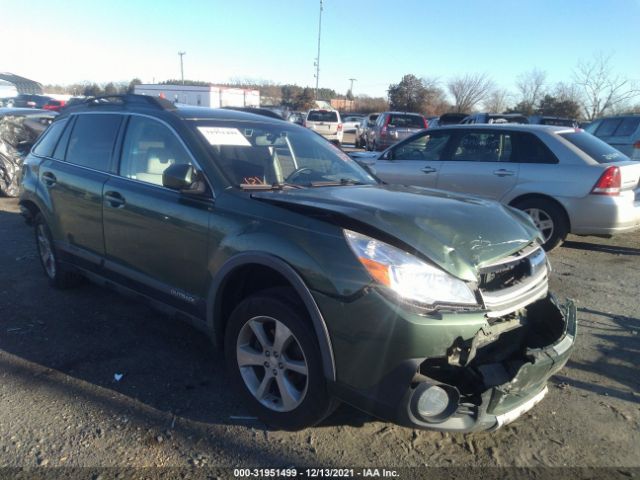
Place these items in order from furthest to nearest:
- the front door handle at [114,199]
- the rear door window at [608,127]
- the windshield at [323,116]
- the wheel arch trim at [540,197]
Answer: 1. the windshield at [323,116]
2. the rear door window at [608,127]
3. the wheel arch trim at [540,197]
4. the front door handle at [114,199]

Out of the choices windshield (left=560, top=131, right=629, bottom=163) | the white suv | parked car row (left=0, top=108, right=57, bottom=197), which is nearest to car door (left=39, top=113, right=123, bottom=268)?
windshield (left=560, top=131, right=629, bottom=163)

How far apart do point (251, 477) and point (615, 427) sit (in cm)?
212

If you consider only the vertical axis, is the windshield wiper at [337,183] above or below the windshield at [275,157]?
below

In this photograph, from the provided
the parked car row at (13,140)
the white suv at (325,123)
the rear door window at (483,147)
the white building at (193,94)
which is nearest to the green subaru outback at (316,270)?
the rear door window at (483,147)

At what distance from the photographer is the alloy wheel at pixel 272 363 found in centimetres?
272

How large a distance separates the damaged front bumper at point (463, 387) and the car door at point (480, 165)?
177 inches

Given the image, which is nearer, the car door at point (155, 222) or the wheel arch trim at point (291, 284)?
the wheel arch trim at point (291, 284)

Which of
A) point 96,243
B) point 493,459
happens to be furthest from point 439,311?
point 96,243

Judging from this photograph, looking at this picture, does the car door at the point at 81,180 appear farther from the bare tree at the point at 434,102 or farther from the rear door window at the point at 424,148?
the bare tree at the point at 434,102

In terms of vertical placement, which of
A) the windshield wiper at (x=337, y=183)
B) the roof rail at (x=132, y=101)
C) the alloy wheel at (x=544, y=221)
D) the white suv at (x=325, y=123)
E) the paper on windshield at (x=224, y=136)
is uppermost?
the roof rail at (x=132, y=101)

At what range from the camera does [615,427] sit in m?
2.96

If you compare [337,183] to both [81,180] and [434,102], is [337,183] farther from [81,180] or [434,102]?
[434,102]

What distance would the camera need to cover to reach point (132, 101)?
409 cm

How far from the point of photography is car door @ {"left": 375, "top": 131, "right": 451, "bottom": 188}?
7410 millimetres
